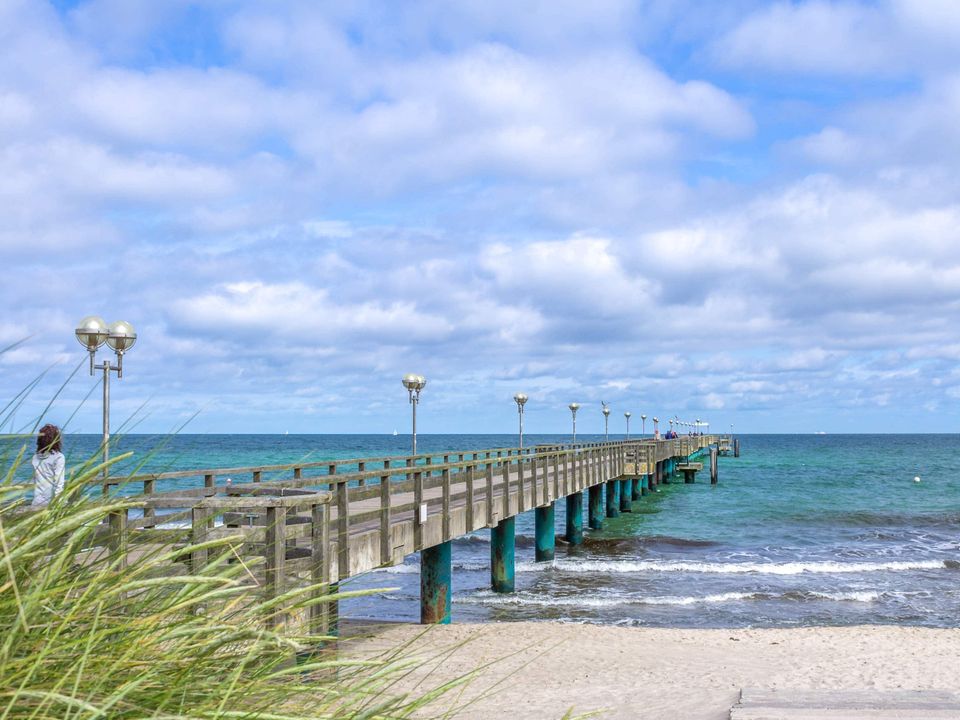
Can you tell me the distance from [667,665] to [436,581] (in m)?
5.31

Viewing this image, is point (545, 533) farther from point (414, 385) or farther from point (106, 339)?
point (106, 339)

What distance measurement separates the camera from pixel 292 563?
921 centimetres

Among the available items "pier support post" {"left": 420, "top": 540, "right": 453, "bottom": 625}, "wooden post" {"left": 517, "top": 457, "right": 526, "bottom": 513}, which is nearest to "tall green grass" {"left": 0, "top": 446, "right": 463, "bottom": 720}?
"pier support post" {"left": 420, "top": 540, "right": 453, "bottom": 625}

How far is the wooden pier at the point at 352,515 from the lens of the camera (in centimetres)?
399

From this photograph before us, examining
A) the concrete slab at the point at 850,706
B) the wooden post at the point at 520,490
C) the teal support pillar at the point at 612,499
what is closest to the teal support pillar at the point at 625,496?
the teal support pillar at the point at 612,499

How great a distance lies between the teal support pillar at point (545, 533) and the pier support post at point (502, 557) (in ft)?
14.2

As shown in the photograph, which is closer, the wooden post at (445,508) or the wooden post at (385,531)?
the wooden post at (385,531)

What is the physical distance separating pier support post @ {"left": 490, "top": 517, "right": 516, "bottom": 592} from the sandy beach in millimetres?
4826

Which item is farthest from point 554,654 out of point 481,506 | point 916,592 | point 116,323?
point 916,592

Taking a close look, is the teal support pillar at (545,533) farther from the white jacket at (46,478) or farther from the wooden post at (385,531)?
the white jacket at (46,478)

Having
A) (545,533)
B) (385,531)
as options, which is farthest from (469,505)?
(545,533)

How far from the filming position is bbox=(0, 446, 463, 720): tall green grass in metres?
2.37

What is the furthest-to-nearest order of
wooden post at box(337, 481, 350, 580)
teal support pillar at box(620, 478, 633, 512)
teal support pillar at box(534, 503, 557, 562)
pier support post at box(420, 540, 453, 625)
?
1. teal support pillar at box(620, 478, 633, 512)
2. teal support pillar at box(534, 503, 557, 562)
3. pier support post at box(420, 540, 453, 625)
4. wooden post at box(337, 481, 350, 580)

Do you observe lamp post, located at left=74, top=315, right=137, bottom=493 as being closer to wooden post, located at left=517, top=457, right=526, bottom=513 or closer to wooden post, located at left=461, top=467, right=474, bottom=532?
wooden post, located at left=461, top=467, right=474, bottom=532
